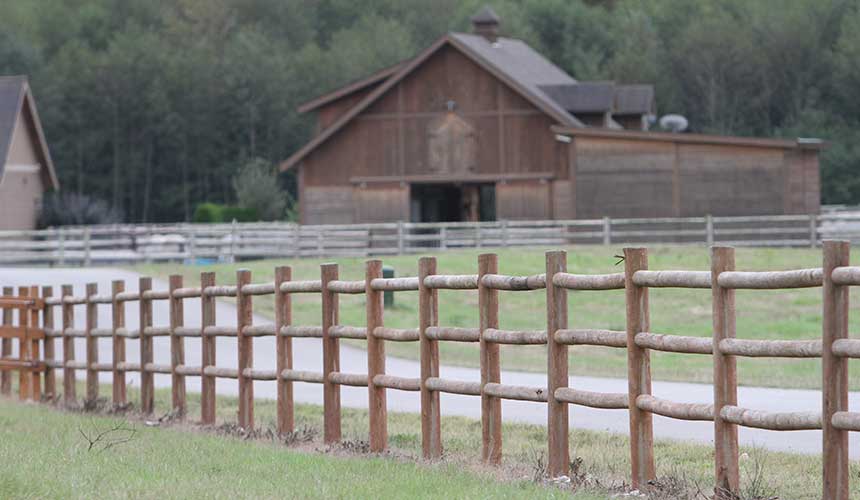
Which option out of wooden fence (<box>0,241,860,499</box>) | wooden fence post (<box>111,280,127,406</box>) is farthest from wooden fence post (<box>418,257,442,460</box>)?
wooden fence post (<box>111,280,127,406</box>)

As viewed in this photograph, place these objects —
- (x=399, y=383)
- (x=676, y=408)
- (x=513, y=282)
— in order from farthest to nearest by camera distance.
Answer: (x=399, y=383)
(x=513, y=282)
(x=676, y=408)

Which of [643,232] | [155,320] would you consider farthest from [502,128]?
[155,320]

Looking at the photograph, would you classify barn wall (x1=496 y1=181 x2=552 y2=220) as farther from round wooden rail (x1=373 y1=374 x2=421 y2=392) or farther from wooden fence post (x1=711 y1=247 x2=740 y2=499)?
wooden fence post (x1=711 y1=247 x2=740 y2=499)

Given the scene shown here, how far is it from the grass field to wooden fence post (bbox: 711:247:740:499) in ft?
0.63

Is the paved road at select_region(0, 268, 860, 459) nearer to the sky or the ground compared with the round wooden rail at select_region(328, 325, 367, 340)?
nearer to the ground

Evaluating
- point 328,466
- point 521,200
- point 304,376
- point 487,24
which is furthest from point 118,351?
point 487,24

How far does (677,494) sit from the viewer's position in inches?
339

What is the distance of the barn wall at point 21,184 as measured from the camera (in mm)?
54450

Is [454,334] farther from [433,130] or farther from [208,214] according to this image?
[208,214]

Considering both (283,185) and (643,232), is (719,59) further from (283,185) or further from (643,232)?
(643,232)

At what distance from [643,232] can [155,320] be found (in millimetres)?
17295

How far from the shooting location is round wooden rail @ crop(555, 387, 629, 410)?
9.27 m

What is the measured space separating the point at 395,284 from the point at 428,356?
609 millimetres

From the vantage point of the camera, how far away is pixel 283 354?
12742 mm
